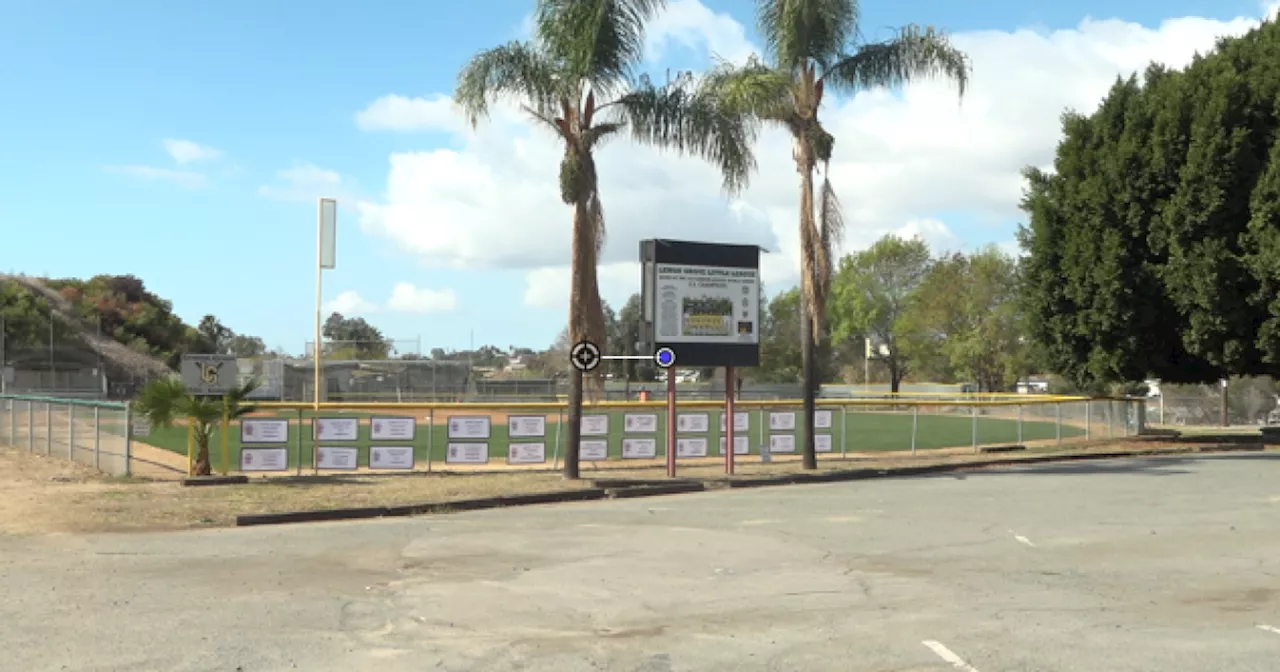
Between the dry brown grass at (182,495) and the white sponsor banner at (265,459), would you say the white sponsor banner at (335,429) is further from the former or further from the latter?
the dry brown grass at (182,495)

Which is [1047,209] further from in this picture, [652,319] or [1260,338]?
[652,319]

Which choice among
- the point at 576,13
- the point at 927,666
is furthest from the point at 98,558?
the point at 576,13

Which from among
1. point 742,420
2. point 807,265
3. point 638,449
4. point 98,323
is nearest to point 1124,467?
point 807,265

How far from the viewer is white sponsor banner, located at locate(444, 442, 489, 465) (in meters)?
23.2

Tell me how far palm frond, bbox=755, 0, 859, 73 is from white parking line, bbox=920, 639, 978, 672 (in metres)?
17.6

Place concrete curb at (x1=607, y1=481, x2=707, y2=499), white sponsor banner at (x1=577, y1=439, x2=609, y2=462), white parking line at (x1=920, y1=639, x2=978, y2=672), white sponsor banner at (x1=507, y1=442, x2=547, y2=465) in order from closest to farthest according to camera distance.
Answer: white parking line at (x1=920, y1=639, x2=978, y2=672), concrete curb at (x1=607, y1=481, x2=707, y2=499), white sponsor banner at (x1=507, y1=442, x2=547, y2=465), white sponsor banner at (x1=577, y1=439, x2=609, y2=462)

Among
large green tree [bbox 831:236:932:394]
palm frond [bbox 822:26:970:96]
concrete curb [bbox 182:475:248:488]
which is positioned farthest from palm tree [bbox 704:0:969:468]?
large green tree [bbox 831:236:932:394]

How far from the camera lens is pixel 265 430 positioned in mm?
21281

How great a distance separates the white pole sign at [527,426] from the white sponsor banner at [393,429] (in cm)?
208

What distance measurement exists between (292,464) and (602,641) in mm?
16678

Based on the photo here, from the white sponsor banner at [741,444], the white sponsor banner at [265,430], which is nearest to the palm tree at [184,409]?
the white sponsor banner at [265,430]

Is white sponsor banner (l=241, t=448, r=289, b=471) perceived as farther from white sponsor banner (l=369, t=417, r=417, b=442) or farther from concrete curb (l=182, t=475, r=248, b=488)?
white sponsor banner (l=369, t=417, r=417, b=442)

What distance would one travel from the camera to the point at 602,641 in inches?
329

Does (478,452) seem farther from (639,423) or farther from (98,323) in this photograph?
(98,323)
